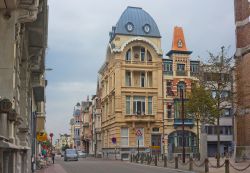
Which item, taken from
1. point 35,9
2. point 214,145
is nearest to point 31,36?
point 35,9

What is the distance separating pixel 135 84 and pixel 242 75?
3215cm

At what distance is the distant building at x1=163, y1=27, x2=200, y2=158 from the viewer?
67.1 m

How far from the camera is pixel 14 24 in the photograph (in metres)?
11.6

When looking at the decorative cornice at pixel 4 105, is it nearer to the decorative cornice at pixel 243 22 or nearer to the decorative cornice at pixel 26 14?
the decorative cornice at pixel 26 14

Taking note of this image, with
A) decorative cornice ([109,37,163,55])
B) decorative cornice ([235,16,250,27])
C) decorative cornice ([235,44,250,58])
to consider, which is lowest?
decorative cornice ([235,44,250,58])

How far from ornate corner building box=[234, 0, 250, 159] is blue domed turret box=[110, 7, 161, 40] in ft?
104

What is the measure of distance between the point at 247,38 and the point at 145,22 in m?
34.8

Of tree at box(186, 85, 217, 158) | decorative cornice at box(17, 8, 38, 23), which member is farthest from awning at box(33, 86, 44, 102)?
decorative cornice at box(17, 8, 38, 23)

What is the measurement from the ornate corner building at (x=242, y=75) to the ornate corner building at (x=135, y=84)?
2960cm

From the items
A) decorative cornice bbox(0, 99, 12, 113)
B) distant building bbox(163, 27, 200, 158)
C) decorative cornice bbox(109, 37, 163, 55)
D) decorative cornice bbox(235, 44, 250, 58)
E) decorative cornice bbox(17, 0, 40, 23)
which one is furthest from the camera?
distant building bbox(163, 27, 200, 158)

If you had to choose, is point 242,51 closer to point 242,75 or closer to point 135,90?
point 242,75

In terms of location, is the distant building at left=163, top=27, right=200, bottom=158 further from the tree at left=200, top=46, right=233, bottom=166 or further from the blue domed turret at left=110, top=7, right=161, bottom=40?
the tree at left=200, top=46, right=233, bottom=166

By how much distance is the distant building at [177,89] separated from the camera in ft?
220

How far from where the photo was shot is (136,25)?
68750 mm
